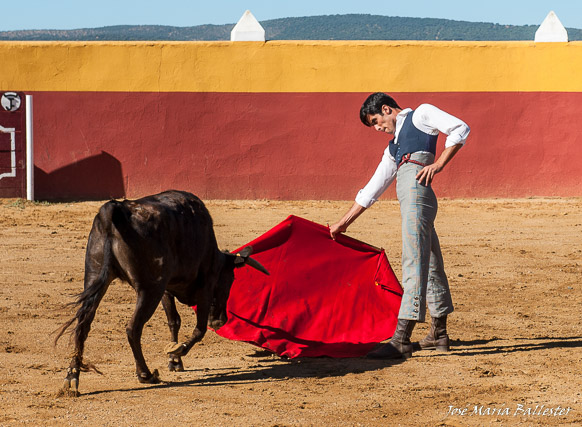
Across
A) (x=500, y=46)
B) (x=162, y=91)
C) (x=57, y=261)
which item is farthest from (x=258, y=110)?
(x=57, y=261)

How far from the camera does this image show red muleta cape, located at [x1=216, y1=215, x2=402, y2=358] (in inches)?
199

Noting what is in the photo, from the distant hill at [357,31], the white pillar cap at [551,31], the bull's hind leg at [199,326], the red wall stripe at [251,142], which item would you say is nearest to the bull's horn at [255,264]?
the bull's hind leg at [199,326]

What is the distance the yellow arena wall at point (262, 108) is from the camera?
12352mm

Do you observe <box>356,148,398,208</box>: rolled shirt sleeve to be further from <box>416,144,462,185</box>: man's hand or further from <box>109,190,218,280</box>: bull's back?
<box>109,190,218,280</box>: bull's back

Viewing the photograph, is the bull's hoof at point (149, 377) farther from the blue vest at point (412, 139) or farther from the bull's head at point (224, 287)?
the blue vest at point (412, 139)

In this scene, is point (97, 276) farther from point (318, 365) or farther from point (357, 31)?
point (357, 31)

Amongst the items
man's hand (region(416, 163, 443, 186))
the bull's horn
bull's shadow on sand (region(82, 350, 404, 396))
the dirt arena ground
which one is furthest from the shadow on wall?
man's hand (region(416, 163, 443, 186))

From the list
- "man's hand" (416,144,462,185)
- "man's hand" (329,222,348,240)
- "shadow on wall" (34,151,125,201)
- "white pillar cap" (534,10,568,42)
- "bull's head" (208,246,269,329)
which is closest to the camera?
"man's hand" (416,144,462,185)

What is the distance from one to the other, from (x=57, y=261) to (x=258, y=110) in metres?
5.33

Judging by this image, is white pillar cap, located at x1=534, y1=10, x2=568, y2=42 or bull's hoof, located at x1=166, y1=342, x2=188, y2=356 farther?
white pillar cap, located at x1=534, y1=10, x2=568, y2=42

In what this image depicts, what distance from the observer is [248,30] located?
12555 mm

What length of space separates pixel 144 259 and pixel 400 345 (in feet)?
5.13

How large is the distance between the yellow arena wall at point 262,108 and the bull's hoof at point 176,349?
8.24m

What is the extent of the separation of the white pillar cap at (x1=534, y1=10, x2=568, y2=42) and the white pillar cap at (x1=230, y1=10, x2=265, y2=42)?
427 centimetres
